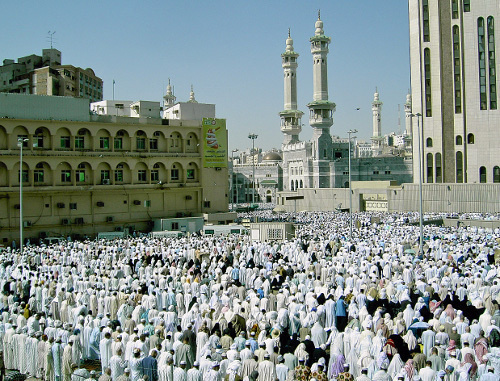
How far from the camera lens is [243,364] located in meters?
8.24

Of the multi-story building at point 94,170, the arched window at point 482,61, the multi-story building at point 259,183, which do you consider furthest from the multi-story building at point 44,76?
the arched window at point 482,61

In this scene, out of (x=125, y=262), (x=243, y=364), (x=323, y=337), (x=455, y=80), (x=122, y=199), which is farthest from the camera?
(x=455, y=80)

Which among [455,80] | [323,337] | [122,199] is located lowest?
[323,337]

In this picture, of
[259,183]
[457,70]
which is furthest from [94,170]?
[259,183]

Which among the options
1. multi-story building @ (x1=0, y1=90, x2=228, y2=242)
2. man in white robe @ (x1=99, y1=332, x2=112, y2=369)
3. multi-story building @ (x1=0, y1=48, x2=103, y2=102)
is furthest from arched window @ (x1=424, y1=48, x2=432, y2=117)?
man in white robe @ (x1=99, y1=332, x2=112, y2=369)

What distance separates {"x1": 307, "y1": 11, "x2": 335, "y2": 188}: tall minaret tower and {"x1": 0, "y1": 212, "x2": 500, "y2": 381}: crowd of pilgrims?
55614 mm

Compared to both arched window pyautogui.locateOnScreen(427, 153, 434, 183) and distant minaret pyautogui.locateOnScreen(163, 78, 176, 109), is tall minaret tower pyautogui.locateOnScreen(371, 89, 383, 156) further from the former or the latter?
arched window pyautogui.locateOnScreen(427, 153, 434, 183)

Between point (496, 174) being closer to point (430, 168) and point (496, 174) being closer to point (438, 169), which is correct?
point (438, 169)

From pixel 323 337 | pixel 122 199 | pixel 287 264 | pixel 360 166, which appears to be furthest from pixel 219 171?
pixel 360 166

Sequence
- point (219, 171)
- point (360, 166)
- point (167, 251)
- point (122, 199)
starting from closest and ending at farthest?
point (167, 251), point (122, 199), point (219, 171), point (360, 166)

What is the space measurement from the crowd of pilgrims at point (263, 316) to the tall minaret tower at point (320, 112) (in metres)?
55.6

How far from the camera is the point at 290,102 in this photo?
A: 291ft

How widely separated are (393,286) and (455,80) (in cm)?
3384

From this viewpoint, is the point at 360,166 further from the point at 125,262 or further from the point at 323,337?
the point at 323,337
